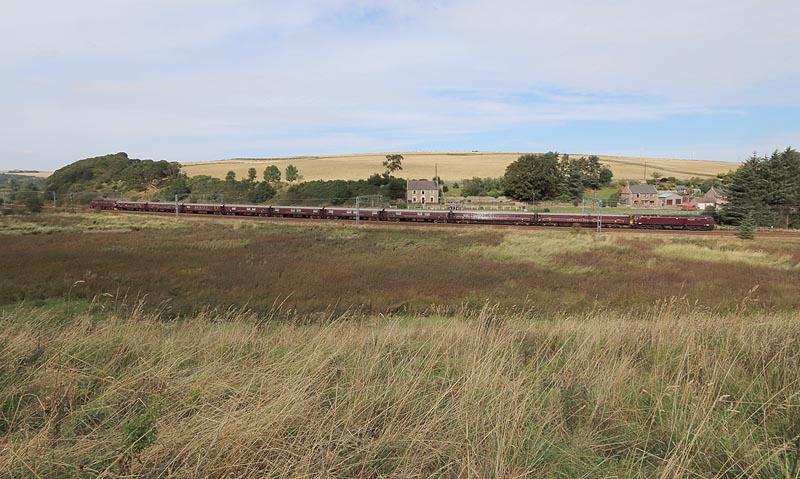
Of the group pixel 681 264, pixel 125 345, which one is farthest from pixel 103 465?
pixel 681 264

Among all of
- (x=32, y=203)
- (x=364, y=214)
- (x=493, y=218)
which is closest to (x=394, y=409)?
(x=493, y=218)

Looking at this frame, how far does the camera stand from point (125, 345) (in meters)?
4.86

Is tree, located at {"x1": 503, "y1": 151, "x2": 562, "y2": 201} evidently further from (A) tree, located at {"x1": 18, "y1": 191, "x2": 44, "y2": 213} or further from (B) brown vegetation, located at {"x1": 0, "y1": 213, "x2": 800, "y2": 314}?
(A) tree, located at {"x1": 18, "y1": 191, "x2": 44, "y2": 213}

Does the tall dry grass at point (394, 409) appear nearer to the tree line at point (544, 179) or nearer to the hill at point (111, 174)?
the tree line at point (544, 179)

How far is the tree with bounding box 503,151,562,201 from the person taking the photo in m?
87.6

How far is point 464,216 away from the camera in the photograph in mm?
55656

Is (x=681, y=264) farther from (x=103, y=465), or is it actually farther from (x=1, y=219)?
(x=1, y=219)

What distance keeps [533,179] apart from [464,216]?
37691 millimetres

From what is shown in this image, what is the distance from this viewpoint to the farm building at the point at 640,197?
85.5m

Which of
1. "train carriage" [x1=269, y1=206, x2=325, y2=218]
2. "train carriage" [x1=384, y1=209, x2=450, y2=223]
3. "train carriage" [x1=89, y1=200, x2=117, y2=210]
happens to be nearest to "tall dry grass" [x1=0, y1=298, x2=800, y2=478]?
"train carriage" [x1=384, y1=209, x2=450, y2=223]

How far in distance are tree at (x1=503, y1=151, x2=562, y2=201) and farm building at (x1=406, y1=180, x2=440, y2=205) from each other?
14.6 meters

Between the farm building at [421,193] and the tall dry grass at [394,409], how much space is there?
81.6 meters

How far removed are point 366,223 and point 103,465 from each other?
53.6m

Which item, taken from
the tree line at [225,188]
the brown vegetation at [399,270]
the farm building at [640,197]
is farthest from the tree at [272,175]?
the farm building at [640,197]
